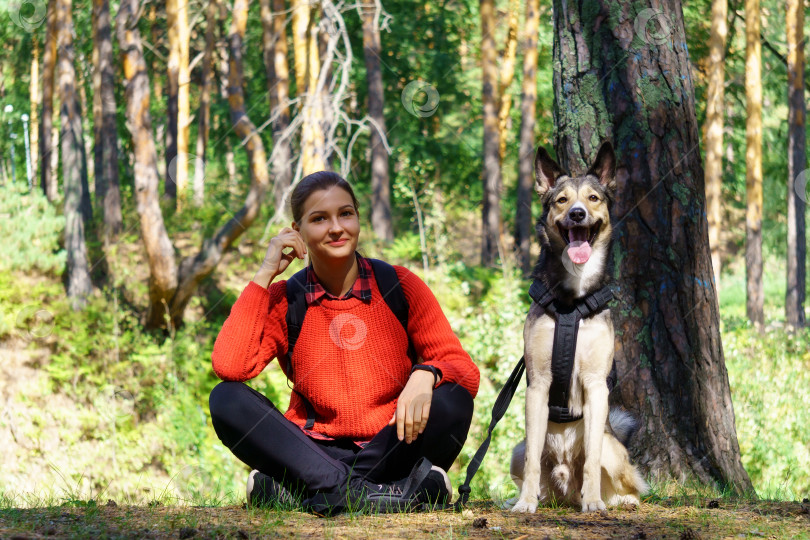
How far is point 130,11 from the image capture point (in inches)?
455

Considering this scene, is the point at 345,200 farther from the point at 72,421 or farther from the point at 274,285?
the point at 72,421

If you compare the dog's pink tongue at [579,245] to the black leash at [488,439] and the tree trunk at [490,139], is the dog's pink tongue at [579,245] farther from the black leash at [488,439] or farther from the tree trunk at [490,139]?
the tree trunk at [490,139]

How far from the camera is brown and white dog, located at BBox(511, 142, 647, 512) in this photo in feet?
11.5

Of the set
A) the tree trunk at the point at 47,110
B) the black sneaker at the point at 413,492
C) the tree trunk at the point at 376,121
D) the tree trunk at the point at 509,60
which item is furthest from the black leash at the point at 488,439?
the tree trunk at the point at 47,110

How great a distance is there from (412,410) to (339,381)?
17.4 inches

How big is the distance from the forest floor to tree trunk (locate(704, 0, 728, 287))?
41.4ft

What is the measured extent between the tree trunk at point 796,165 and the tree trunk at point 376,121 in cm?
977

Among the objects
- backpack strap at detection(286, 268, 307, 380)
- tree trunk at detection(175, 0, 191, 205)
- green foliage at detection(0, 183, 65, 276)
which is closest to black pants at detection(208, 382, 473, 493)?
backpack strap at detection(286, 268, 307, 380)

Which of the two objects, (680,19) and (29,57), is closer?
(680,19)

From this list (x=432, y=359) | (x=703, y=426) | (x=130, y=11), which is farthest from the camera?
(x=130, y=11)

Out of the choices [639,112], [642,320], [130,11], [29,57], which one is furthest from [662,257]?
[29,57]

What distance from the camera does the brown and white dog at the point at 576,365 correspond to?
3.50 metres

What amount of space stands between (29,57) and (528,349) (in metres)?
26.2

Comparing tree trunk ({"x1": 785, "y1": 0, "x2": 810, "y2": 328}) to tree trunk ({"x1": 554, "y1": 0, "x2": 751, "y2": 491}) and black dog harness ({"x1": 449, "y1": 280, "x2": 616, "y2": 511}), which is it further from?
black dog harness ({"x1": 449, "y1": 280, "x2": 616, "y2": 511})
